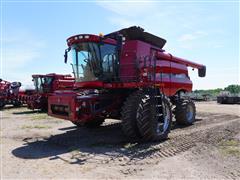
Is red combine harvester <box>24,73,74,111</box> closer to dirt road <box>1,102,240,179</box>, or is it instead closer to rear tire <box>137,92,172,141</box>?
dirt road <box>1,102,240,179</box>

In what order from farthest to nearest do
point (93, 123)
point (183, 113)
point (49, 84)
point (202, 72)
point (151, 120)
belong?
point (49, 84) → point (202, 72) → point (183, 113) → point (93, 123) → point (151, 120)

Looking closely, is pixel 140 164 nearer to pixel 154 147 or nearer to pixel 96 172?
pixel 96 172

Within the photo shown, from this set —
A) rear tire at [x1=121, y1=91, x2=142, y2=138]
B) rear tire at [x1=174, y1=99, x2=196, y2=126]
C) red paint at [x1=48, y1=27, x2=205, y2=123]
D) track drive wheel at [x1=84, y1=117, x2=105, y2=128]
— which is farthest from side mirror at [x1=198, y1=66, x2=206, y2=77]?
Answer: rear tire at [x1=121, y1=91, x2=142, y2=138]

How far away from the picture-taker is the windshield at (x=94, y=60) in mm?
9578

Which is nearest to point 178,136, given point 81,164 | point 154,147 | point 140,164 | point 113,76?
point 154,147

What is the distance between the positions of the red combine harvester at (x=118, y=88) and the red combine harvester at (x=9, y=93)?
15.8 metres

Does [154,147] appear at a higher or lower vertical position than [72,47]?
lower

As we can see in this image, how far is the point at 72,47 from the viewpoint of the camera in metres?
9.86

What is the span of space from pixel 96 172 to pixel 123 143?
278 centimetres

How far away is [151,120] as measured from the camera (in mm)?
8453

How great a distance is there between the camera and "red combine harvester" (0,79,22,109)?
82.3 ft

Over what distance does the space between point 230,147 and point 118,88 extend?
152 inches

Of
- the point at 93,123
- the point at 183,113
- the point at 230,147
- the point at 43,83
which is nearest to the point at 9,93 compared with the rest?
the point at 43,83

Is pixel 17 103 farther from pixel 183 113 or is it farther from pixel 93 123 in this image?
pixel 183 113
